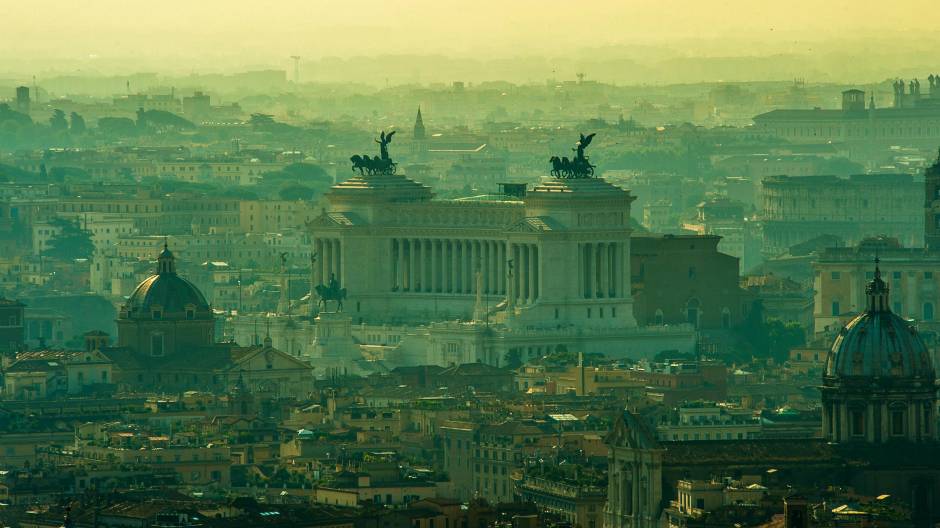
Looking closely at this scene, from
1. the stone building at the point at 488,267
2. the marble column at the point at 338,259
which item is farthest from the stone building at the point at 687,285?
the marble column at the point at 338,259

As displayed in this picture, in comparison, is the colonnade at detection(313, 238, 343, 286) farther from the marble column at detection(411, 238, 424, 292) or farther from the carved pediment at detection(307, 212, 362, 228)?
the marble column at detection(411, 238, 424, 292)

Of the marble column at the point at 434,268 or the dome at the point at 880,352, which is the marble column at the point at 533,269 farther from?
the dome at the point at 880,352

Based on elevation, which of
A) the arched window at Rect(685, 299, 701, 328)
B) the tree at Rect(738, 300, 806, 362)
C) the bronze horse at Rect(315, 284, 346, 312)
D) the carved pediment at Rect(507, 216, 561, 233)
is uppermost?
the carved pediment at Rect(507, 216, 561, 233)

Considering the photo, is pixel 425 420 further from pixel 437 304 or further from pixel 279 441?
pixel 437 304

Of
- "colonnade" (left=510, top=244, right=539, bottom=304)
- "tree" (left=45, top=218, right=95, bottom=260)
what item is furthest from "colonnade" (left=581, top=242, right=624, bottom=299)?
"tree" (left=45, top=218, right=95, bottom=260)

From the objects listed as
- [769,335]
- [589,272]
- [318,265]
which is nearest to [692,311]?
[769,335]

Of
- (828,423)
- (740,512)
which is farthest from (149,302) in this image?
(740,512)

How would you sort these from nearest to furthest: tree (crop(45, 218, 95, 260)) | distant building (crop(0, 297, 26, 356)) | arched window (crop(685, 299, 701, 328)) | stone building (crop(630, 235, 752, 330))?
distant building (crop(0, 297, 26, 356))
arched window (crop(685, 299, 701, 328))
stone building (crop(630, 235, 752, 330))
tree (crop(45, 218, 95, 260))
